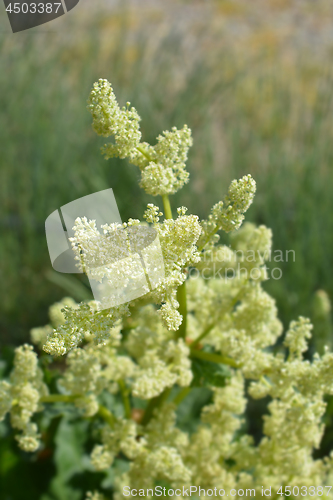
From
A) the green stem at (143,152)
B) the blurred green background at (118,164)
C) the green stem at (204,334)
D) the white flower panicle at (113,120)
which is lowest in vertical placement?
the blurred green background at (118,164)

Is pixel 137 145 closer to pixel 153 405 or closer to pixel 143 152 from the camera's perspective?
pixel 143 152

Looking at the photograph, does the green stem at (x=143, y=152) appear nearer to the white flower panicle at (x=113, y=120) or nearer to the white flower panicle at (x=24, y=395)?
the white flower panicle at (x=113, y=120)

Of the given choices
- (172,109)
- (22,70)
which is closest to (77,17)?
(22,70)

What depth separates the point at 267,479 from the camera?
0.62m

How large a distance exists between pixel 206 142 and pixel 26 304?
0.74 metres

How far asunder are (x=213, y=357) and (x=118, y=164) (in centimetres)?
37

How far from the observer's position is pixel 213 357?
1.84ft

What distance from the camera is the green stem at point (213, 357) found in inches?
21.8

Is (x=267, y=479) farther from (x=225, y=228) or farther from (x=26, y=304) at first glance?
(x=26, y=304)

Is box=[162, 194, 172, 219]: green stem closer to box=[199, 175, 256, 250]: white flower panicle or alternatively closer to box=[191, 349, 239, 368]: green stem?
box=[199, 175, 256, 250]: white flower panicle
